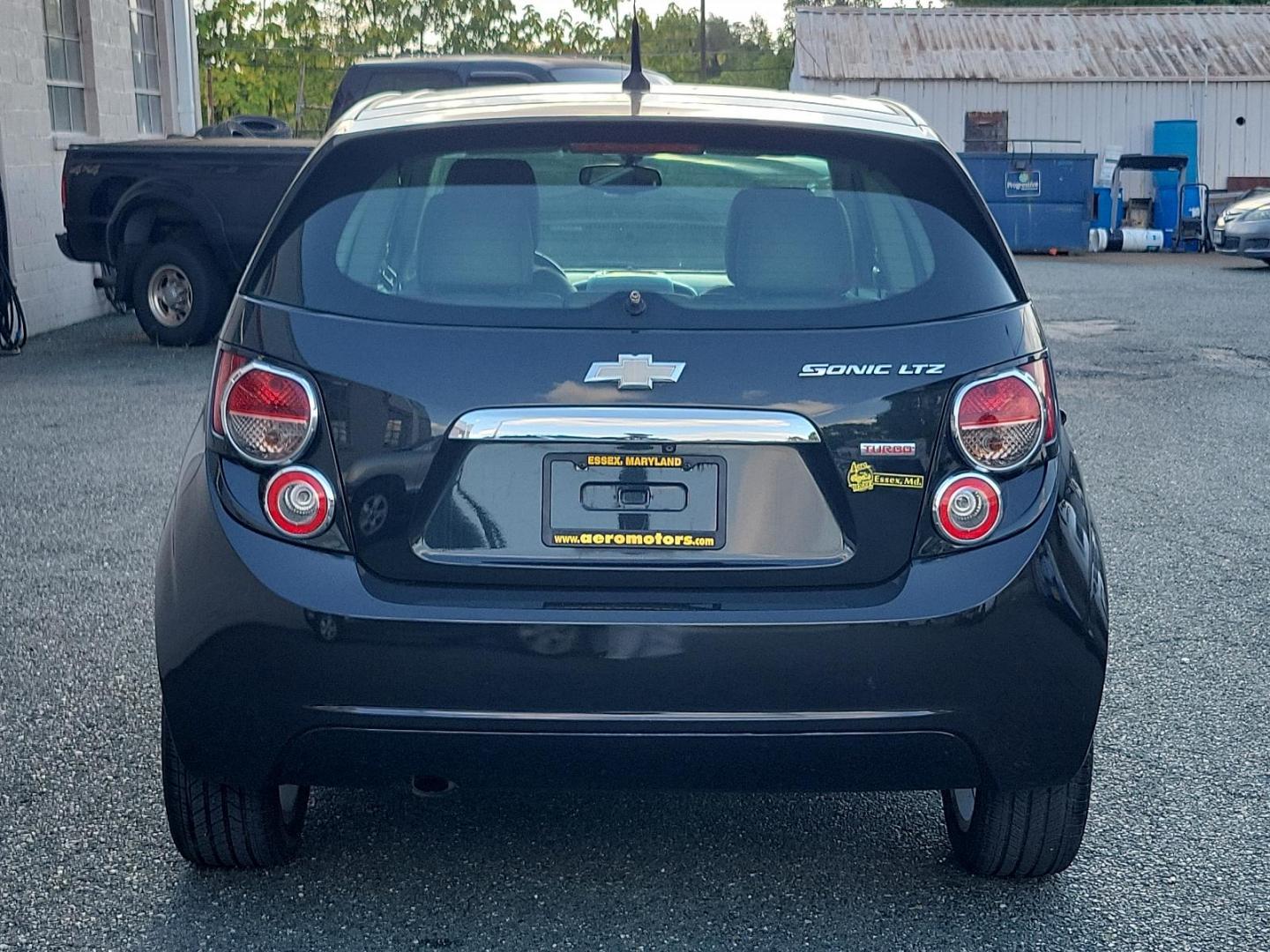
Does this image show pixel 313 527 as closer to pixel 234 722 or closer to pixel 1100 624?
pixel 234 722

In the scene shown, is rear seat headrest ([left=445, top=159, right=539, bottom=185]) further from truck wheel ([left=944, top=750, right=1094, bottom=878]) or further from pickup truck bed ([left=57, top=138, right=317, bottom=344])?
pickup truck bed ([left=57, top=138, right=317, bottom=344])

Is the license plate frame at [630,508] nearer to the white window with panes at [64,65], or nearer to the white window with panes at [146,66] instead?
the white window with panes at [64,65]

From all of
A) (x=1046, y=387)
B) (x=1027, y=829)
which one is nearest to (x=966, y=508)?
(x=1046, y=387)

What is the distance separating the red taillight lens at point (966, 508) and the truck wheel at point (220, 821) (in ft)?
4.51

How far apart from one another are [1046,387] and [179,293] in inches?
437

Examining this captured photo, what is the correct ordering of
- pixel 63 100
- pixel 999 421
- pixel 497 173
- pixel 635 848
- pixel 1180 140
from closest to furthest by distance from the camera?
pixel 999 421, pixel 497 173, pixel 635 848, pixel 63 100, pixel 1180 140

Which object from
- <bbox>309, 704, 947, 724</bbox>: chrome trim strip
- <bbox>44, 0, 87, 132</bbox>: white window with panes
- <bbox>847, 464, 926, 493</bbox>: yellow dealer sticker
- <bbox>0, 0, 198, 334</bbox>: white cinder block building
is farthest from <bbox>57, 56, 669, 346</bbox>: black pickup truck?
<bbox>309, 704, 947, 724</bbox>: chrome trim strip

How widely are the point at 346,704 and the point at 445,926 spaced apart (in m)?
0.58

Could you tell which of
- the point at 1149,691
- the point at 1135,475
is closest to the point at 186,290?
the point at 1135,475

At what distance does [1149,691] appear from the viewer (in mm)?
4754

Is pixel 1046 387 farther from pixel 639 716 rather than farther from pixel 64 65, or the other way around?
pixel 64 65

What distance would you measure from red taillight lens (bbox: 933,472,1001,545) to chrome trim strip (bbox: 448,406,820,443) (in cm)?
31

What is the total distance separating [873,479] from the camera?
2943 mm

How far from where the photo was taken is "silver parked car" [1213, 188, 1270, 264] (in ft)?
77.5
